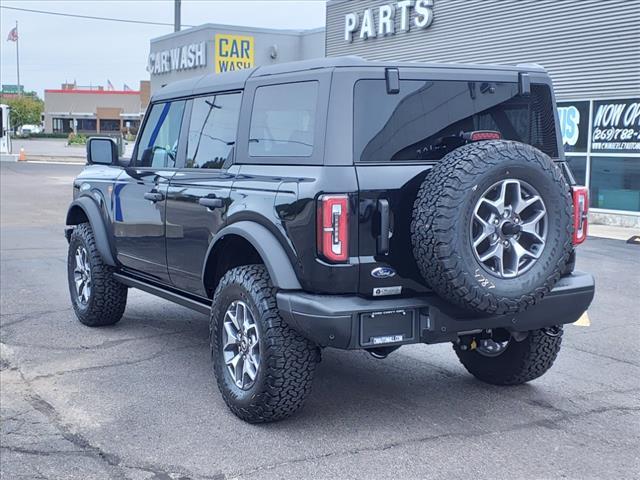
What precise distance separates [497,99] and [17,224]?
1255 cm

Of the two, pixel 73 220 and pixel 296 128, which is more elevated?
pixel 296 128

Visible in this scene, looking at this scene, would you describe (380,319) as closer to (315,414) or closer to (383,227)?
(383,227)

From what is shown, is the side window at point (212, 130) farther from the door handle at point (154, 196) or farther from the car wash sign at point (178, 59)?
the car wash sign at point (178, 59)

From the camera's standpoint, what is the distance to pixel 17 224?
15430 mm

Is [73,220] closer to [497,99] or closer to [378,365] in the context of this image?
[378,365]

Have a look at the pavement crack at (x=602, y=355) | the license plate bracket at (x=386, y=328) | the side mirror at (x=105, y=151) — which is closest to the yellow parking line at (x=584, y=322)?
the pavement crack at (x=602, y=355)

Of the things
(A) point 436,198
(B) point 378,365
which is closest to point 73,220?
(B) point 378,365

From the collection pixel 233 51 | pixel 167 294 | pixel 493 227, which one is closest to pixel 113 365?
pixel 167 294

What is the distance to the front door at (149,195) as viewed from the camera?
5.94 meters

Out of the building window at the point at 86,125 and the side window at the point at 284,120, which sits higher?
the building window at the point at 86,125

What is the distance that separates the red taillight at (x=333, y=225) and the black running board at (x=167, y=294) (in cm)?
147

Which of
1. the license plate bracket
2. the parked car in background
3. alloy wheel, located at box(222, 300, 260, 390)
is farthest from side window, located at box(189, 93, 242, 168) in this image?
the parked car in background

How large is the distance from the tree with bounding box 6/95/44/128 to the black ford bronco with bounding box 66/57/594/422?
3909 inches

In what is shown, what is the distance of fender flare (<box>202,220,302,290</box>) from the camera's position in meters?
4.41
